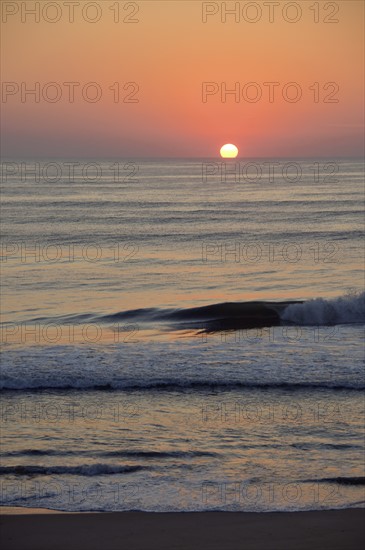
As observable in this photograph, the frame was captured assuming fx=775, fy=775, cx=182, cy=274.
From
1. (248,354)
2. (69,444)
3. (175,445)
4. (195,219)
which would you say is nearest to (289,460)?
(175,445)

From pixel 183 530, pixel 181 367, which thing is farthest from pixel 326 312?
pixel 183 530

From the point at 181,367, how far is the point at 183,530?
707cm

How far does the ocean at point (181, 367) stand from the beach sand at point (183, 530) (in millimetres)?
294

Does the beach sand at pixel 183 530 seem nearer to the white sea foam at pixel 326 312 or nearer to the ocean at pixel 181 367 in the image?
the ocean at pixel 181 367

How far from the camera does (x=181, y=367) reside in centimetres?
1511

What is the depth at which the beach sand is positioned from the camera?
776 centimetres

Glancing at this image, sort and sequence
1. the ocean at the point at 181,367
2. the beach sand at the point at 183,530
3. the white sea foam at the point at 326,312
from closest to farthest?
the beach sand at the point at 183,530
the ocean at the point at 181,367
the white sea foam at the point at 326,312

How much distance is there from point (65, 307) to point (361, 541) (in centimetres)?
1464

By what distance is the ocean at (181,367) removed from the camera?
955 cm

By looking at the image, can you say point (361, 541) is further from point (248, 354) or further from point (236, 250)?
point (236, 250)

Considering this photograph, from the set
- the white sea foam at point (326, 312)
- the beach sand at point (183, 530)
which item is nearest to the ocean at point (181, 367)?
the white sea foam at point (326, 312)

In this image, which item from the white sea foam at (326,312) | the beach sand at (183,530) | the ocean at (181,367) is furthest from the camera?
the white sea foam at (326,312)

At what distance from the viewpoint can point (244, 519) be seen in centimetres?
833

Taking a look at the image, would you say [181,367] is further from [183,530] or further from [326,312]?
[326,312]
